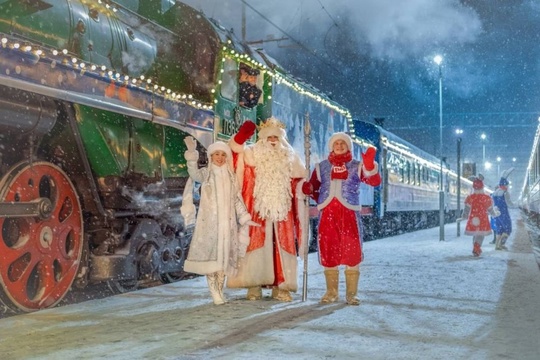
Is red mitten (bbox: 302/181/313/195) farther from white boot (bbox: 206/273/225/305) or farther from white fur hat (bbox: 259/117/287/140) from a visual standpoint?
white boot (bbox: 206/273/225/305)

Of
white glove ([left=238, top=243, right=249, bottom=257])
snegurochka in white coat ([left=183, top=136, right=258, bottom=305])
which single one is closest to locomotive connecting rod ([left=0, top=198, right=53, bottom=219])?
snegurochka in white coat ([left=183, top=136, right=258, bottom=305])

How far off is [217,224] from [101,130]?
1.42 metres

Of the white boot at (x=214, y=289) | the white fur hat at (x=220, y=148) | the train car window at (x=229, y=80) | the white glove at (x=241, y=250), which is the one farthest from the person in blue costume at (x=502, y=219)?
the white boot at (x=214, y=289)

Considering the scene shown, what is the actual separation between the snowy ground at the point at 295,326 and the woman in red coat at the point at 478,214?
172 inches

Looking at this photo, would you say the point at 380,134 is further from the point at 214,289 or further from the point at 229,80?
the point at 214,289

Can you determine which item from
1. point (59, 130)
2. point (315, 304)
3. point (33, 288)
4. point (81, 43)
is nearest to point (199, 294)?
point (315, 304)

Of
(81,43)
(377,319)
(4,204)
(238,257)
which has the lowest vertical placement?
(377,319)

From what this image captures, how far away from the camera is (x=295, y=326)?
4.54 m

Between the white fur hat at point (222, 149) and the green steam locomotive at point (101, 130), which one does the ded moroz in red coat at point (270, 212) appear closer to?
the white fur hat at point (222, 149)

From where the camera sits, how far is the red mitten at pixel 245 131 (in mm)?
5820

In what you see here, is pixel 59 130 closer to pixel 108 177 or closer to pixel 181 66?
pixel 108 177

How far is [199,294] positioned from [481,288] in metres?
3.12

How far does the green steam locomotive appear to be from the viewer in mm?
4902

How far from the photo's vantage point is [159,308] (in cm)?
534
